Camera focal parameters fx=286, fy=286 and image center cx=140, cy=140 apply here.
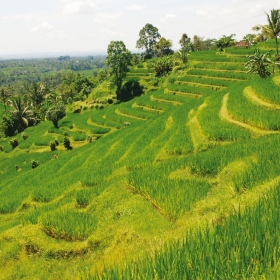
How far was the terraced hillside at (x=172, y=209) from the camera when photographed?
10.2ft

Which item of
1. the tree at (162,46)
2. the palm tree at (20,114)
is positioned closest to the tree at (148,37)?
Result: the tree at (162,46)

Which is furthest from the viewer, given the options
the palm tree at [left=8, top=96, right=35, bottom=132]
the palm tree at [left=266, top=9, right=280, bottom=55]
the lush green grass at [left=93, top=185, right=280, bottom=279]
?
the palm tree at [left=8, top=96, right=35, bottom=132]

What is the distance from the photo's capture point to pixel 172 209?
5.94 meters

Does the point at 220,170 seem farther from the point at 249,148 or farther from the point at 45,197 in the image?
the point at 45,197

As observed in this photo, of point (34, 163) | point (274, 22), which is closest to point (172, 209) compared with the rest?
point (34, 163)

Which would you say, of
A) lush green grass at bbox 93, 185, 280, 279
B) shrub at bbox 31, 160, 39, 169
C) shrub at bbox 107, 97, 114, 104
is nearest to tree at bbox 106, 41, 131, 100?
shrub at bbox 107, 97, 114, 104

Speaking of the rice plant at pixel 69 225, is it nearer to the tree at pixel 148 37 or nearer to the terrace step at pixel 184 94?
the terrace step at pixel 184 94

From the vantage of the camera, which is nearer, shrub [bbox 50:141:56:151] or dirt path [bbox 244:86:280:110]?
dirt path [bbox 244:86:280:110]

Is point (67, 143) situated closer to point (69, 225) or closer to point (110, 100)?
point (110, 100)

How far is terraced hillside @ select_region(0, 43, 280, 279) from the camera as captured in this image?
3.11 metres

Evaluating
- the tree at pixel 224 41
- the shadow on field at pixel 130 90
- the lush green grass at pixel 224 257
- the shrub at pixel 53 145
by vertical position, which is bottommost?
the shrub at pixel 53 145

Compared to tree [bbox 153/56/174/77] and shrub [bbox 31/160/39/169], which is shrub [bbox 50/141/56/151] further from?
tree [bbox 153/56/174/77]

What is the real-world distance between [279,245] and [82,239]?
431cm

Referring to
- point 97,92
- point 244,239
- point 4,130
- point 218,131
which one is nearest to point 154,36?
point 97,92
